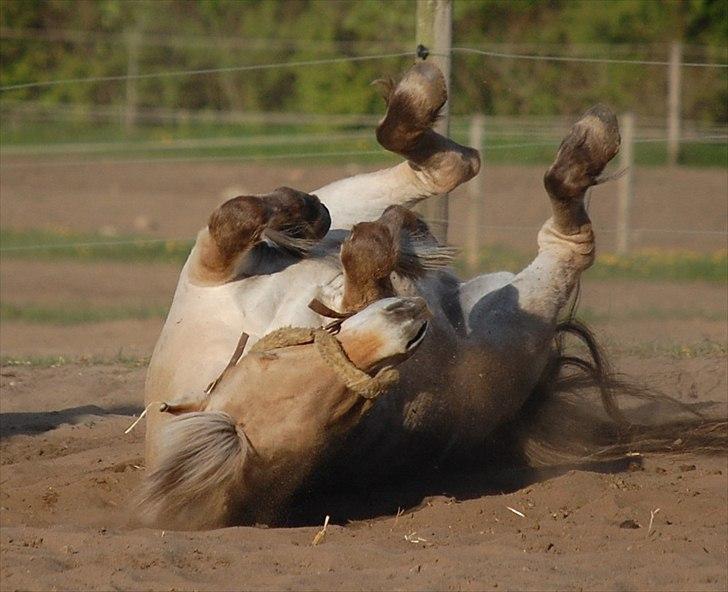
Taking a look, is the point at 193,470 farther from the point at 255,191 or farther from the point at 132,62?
the point at 132,62

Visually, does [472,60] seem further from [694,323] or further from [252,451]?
[252,451]

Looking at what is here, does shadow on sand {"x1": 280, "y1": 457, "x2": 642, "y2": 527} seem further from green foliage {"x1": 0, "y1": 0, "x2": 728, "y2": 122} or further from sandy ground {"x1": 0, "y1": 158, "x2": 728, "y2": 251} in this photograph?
green foliage {"x1": 0, "y1": 0, "x2": 728, "y2": 122}

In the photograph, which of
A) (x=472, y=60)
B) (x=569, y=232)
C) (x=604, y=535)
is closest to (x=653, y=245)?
(x=472, y=60)

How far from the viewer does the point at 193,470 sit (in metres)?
3.52

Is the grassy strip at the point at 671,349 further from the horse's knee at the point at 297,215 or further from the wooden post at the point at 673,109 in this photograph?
the wooden post at the point at 673,109

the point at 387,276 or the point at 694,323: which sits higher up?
the point at 387,276

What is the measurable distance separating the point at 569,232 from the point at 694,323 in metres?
3.77

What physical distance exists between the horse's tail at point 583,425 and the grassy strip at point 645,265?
529 centimetres

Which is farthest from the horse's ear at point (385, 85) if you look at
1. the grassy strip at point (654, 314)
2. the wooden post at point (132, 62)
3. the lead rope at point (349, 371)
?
the wooden post at point (132, 62)

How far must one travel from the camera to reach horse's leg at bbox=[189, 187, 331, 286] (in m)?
3.92

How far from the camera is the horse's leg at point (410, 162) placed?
183 inches

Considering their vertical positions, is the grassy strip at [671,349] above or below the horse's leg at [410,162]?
below

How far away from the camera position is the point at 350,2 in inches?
816

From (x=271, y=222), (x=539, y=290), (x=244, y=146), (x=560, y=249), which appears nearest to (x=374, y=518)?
(x=271, y=222)
